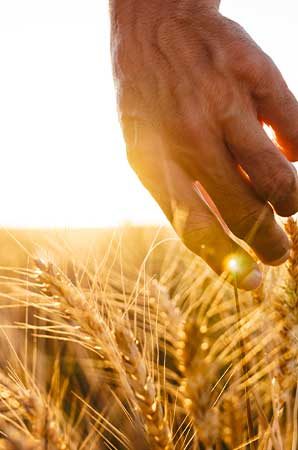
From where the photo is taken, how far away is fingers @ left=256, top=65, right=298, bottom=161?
1161 mm

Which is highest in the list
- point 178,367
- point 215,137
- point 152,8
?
point 152,8

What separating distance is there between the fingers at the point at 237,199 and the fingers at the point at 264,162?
3 cm

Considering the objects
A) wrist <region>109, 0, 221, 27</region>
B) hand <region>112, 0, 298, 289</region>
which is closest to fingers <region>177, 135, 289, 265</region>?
hand <region>112, 0, 298, 289</region>

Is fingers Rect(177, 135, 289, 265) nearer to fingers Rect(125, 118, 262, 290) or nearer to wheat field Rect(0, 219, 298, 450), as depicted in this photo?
fingers Rect(125, 118, 262, 290)

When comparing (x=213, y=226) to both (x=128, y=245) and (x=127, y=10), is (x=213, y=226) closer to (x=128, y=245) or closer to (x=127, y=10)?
(x=127, y=10)

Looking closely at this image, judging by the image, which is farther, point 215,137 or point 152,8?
point 152,8

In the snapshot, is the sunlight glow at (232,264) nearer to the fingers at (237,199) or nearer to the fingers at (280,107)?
the fingers at (237,199)

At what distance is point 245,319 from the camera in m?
1.46

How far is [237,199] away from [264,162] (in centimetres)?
10

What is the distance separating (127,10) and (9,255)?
434cm

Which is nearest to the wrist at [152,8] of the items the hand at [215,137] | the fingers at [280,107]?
the hand at [215,137]

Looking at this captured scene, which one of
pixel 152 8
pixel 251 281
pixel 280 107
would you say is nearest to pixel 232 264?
pixel 251 281

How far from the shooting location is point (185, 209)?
122 cm

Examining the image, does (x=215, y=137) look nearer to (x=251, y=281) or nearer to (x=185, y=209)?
(x=185, y=209)
